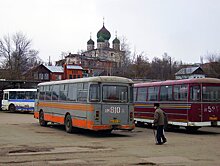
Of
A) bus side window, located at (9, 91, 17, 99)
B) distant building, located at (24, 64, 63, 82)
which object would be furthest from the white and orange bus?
distant building, located at (24, 64, 63, 82)

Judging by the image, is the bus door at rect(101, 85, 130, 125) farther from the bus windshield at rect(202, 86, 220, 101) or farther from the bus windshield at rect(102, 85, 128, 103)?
the bus windshield at rect(202, 86, 220, 101)

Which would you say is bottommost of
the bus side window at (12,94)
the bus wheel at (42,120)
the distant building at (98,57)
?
the bus wheel at (42,120)

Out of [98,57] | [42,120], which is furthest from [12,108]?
[98,57]

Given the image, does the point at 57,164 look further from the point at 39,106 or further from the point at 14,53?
the point at 14,53

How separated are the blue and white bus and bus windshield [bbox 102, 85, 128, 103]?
84.5 ft

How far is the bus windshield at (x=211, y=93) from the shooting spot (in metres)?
21.0

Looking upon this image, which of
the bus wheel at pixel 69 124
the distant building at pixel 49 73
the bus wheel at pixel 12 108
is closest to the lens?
the bus wheel at pixel 69 124

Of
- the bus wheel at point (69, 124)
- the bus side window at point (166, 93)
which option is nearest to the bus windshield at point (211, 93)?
the bus side window at point (166, 93)

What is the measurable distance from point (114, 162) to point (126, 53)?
7043cm

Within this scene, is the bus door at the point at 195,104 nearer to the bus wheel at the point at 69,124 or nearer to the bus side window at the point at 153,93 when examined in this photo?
the bus side window at the point at 153,93

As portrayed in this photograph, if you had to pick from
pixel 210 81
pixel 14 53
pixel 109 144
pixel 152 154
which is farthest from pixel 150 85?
pixel 14 53

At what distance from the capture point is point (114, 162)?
1091 cm

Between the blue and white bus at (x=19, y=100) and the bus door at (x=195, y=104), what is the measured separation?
2585cm

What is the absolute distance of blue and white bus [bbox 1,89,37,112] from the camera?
44.2m
